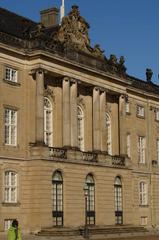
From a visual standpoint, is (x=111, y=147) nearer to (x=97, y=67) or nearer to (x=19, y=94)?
(x=97, y=67)

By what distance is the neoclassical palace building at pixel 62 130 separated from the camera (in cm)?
3666

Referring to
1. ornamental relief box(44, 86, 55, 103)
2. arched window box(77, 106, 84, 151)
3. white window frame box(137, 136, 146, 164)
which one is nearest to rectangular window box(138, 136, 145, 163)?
white window frame box(137, 136, 146, 164)

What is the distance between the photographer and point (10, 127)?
3691 centimetres

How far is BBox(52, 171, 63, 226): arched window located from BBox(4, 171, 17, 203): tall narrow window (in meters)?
2.81

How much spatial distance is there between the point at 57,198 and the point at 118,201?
8003 millimetres

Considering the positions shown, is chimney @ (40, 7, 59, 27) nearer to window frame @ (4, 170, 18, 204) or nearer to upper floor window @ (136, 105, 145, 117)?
upper floor window @ (136, 105, 145, 117)

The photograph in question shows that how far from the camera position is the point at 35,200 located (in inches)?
1437

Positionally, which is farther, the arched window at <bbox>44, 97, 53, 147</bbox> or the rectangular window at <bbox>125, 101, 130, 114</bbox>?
the rectangular window at <bbox>125, 101, 130, 114</bbox>

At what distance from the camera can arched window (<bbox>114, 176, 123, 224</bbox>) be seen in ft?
146

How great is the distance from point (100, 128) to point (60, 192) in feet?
23.6

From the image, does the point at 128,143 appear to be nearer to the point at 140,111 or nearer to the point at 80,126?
the point at 140,111

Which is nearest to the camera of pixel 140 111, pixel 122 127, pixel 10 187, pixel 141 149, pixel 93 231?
pixel 10 187

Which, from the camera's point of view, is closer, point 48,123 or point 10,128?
point 10,128

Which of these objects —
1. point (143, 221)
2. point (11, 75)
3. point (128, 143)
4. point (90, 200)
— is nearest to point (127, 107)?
point (128, 143)
